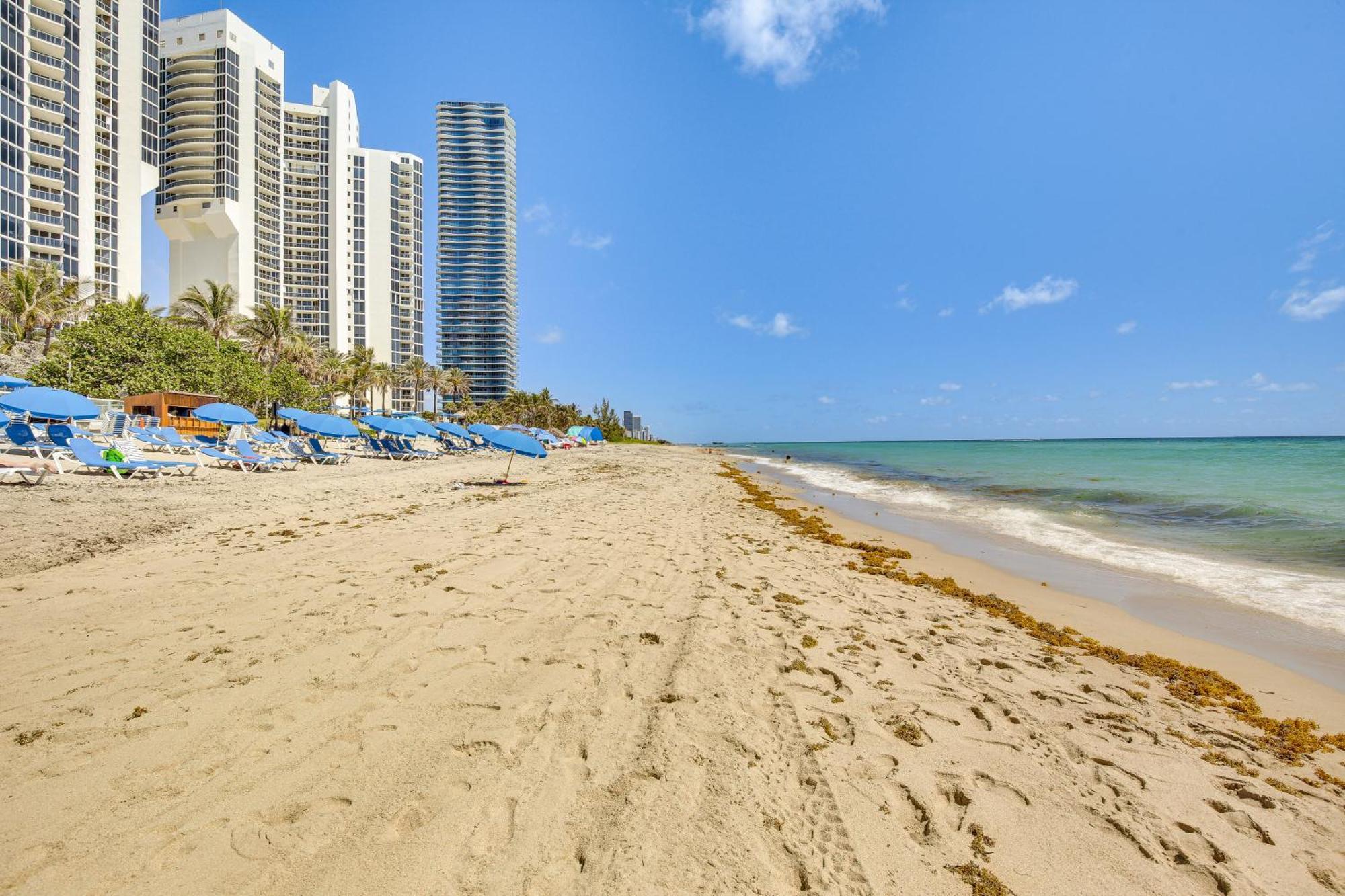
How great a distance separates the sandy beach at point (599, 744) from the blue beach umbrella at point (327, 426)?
52.8 ft

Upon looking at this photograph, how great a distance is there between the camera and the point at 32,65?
48156 millimetres

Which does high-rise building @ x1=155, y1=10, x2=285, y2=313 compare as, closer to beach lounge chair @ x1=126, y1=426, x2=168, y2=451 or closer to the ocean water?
beach lounge chair @ x1=126, y1=426, x2=168, y2=451

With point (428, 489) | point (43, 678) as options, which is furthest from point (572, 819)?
point (428, 489)

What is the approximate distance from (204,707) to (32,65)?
80.5 m

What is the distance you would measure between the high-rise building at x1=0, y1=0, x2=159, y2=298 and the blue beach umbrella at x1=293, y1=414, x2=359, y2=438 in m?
46.5

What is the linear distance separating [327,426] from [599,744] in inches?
906

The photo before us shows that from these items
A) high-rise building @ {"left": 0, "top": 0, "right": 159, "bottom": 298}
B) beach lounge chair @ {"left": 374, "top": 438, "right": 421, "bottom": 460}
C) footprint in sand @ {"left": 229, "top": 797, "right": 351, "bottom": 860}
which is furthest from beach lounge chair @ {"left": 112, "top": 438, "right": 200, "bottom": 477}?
high-rise building @ {"left": 0, "top": 0, "right": 159, "bottom": 298}

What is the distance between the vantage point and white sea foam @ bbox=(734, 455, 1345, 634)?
6.38 metres

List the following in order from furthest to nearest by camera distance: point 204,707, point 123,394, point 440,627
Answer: point 123,394, point 440,627, point 204,707

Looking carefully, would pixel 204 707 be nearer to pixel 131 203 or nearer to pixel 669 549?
pixel 669 549

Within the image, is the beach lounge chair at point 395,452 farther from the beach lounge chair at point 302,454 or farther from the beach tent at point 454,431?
the beach lounge chair at point 302,454

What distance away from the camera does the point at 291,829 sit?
209cm

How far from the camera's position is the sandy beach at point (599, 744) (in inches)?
79.7

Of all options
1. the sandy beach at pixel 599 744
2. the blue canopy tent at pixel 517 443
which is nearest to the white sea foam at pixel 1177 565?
the sandy beach at pixel 599 744
